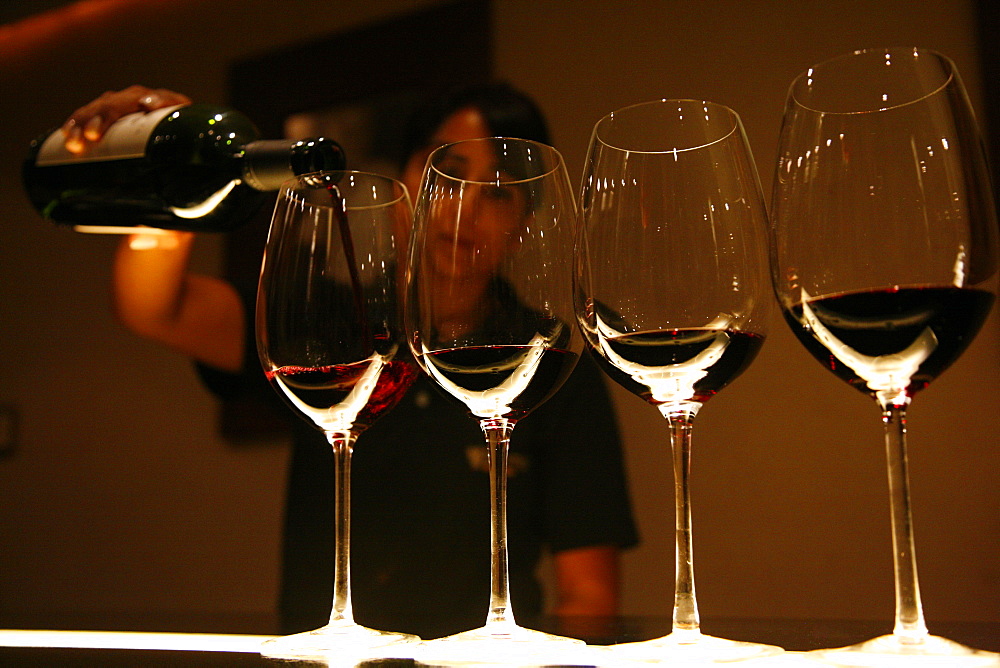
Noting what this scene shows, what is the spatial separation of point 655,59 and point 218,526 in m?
1.35

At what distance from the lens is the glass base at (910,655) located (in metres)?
0.30

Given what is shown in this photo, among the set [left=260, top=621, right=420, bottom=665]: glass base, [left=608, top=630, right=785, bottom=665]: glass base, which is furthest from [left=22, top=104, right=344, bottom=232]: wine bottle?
[left=608, top=630, right=785, bottom=665]: glass base

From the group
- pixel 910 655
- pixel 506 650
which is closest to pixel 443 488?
pixel 506 650

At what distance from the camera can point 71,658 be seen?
0.41 metres

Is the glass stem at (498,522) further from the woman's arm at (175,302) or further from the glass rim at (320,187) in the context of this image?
the woman's arm at (175,302)

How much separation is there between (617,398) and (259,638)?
1.15 m

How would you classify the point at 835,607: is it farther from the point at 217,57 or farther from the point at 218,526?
the point at 217,57

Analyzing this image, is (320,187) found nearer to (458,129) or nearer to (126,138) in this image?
(126,138)

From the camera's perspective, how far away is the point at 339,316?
0.51 m

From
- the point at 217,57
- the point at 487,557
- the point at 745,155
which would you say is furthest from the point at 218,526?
the point at 745,155

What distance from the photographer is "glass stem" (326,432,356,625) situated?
0.48 meters

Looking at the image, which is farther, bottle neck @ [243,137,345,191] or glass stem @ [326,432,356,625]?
bottle neck @ [243,137,345,191]

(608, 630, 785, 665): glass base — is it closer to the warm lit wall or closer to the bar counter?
the bar counter

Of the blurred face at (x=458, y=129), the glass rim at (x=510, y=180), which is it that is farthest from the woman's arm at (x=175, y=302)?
the glass rim at (x=510, y=180)
